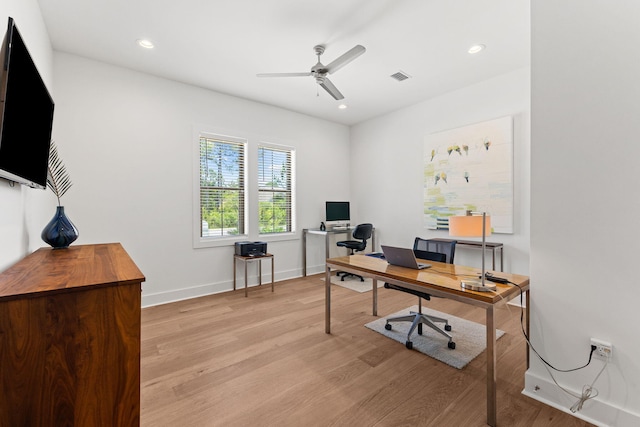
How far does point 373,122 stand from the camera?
541cm

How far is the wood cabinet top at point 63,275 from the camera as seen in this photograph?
3.37 ft

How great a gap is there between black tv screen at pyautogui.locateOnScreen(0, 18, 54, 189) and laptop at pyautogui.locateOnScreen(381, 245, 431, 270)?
2365 millimetres

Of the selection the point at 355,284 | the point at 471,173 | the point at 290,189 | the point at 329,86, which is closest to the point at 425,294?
the point at 355,284

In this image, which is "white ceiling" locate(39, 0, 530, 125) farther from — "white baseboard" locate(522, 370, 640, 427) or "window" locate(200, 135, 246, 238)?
"white baseboard" locate(522, 370, 640, 427)

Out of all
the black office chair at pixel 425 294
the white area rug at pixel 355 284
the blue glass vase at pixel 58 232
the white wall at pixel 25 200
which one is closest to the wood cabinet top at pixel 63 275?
the white wall at pixel 25 200

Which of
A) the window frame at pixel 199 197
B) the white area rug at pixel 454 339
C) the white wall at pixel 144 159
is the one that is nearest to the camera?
the white area rug at pixel 454 339

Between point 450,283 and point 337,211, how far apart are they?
3.54m

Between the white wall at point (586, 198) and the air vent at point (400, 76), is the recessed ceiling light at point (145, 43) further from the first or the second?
the white wall at point (586, 198)

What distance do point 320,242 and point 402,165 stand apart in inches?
79.9

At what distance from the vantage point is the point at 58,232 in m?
2.21

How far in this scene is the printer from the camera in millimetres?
4098

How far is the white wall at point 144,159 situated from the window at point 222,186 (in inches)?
8.3

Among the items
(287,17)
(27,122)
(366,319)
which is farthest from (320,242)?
(27,122)

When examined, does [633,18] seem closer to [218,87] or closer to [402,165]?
[402,165]
